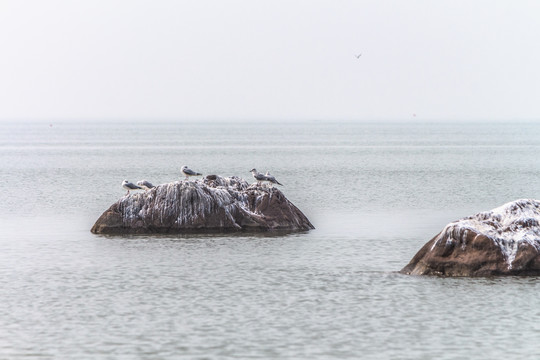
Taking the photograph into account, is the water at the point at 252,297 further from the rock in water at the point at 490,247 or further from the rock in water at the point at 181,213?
the rock in water at the point at 181,213

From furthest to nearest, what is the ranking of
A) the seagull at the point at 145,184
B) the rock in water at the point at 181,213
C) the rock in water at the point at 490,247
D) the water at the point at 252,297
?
the seagull at the point at 145,184 < the rock in water at the point at 181,213 < the rock in water at the point at 490,247 < the water at the point at 252,297

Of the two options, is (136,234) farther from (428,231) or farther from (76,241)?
(428,231)

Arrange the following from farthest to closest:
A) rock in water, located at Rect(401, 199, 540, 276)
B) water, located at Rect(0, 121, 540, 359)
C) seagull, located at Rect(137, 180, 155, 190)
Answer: seagull, located at Rect(137, 180, 155, 190) → rock in water, located at Rect(401, 199, 540, 276) → water, located at Rect(0, 121, 540, 359)

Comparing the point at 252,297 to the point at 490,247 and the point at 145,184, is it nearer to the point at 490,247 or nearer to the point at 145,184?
the point at 490,247

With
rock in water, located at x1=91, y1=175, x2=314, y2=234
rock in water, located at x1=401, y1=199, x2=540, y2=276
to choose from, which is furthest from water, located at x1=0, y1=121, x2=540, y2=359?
rock in water, located at x1=91, y1=175, x2=314, y2=234

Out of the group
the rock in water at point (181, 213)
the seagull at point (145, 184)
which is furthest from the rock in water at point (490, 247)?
the seagull at point (145, 184)

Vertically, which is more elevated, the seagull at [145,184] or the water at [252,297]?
the seagull at [145,184]

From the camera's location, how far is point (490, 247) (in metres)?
24.4

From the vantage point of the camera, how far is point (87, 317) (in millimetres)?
20656

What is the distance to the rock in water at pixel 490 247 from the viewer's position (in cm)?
2433

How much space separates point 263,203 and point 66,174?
4745 cm

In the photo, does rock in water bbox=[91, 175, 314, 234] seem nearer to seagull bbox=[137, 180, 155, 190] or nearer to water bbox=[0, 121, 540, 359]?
water bbox=[0, 121, 540, 359]

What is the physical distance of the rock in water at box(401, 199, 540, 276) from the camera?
24328mm

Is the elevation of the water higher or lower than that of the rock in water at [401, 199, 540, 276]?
lower
